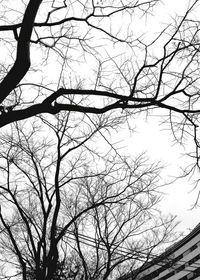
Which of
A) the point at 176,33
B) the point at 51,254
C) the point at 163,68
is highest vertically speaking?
the point at 176,33

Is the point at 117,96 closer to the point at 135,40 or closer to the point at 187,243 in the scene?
the point at 135,40

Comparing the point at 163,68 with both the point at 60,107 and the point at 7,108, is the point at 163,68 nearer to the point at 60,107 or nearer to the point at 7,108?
the point at 60,107

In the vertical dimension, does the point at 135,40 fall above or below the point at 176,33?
above

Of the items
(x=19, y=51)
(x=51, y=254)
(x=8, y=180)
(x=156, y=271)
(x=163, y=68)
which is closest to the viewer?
(x=19, y=51)

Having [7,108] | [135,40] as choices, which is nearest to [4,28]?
[7,108]

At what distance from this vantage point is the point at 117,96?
15.4 feet

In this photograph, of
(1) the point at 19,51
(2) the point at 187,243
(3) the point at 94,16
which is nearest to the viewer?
(1) the point at 19,51

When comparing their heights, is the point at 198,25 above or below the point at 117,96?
above

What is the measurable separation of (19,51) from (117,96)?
1.54 meters

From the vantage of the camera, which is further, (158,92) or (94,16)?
(94,16)

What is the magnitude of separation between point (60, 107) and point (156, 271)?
63.1 meters

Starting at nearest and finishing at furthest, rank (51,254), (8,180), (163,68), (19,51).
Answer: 1. (19,51)
2. (163,68)
3. (51,254)
4. (8,180)

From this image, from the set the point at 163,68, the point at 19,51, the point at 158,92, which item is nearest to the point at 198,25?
the point at 163,68

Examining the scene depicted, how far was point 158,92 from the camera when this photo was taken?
4746 mm
